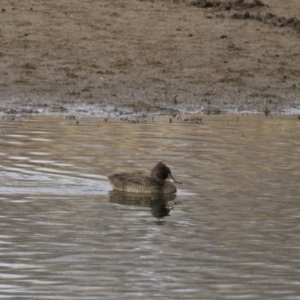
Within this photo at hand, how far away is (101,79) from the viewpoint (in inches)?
738

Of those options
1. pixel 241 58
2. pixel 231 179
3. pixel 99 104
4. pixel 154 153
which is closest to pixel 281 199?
pixel 231 179

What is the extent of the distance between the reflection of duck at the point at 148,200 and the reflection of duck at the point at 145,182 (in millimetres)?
53

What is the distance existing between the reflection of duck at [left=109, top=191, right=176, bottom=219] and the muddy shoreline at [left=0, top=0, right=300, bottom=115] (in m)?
5.15

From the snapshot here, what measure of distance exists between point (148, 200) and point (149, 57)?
8384 millimetres

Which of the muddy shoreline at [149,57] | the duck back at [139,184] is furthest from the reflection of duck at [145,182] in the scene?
the muddy shoreline at [149,57]

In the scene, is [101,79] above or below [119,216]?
above

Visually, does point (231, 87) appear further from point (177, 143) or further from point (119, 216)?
point (119, 216)

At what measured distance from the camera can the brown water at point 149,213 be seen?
8.31 metres

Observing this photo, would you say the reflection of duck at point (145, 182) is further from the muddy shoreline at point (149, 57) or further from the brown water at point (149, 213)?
the muddy shoreline at point (149, 57)

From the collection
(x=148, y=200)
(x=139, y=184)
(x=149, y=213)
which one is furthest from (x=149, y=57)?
(x=149, y=213)

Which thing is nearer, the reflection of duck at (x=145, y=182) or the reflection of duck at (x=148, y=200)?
the reflection of duck at (x=148, y=200)

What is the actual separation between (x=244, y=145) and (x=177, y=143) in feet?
2.70

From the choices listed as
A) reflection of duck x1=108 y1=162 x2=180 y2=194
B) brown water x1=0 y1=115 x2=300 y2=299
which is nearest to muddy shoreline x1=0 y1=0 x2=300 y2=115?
brown water x1=0 y1=115 x2=300 y2=299

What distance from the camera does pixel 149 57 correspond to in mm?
19906
